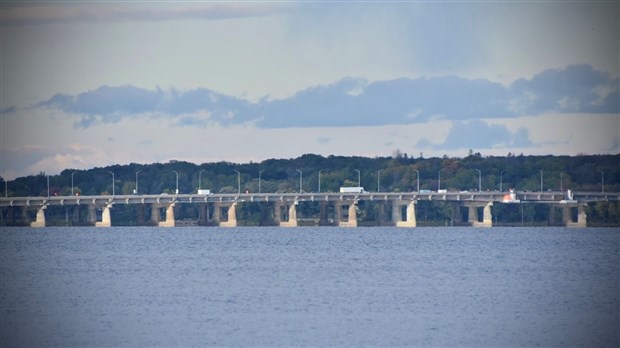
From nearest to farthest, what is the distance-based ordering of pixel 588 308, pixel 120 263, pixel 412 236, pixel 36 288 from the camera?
1. pixel 588 308
2. pixel 36 288
3. pixel 120 263
4. pixel 412 236

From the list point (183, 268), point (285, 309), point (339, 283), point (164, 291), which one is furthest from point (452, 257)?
point (285, 309)

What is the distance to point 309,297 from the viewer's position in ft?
233

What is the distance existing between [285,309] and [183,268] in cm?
3013

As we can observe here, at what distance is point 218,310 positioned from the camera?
64.6m

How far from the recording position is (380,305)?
220 feet

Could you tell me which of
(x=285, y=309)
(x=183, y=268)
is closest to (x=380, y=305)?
(x=285, y=309)

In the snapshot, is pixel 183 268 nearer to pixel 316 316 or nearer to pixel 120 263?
pixel 120 263

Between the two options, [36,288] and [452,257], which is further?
[452,257]

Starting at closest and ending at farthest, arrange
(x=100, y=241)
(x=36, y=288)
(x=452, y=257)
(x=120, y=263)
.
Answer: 1. (x=36, y=288)
2. (x=120, y=263)
3. (x=452, y=257)
4. (x=100, y=241)

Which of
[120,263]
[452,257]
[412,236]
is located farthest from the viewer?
[412,236]

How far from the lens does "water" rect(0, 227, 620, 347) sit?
185 ft

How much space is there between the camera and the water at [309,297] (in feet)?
185

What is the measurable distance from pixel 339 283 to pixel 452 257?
3147 cm

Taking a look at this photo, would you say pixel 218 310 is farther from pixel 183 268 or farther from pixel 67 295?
pixel 183 268
